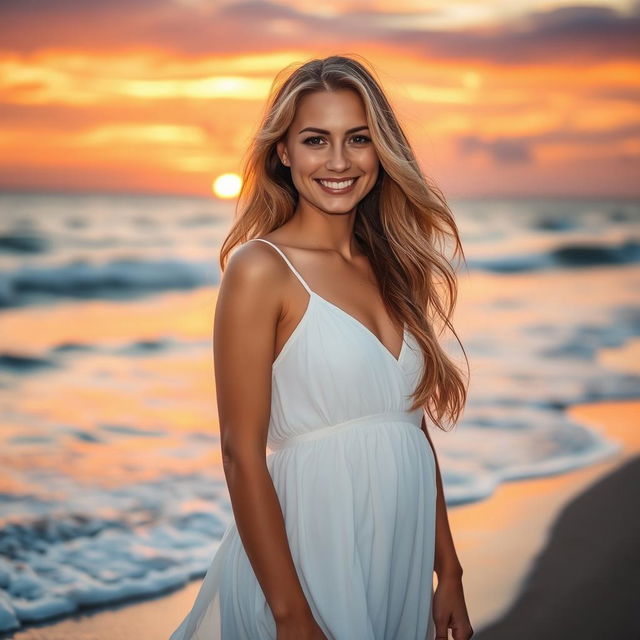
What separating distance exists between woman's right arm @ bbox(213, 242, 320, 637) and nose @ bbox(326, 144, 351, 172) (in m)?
0.41

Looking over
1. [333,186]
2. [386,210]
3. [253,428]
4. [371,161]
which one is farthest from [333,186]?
[253,428]

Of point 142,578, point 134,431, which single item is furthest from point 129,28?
point 142,578

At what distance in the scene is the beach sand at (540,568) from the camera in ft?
13.8

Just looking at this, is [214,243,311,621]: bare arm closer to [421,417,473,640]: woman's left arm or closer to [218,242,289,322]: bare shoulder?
[218,242,289,322]: bare shoulder

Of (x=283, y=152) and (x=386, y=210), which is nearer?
(x=283, y=152)

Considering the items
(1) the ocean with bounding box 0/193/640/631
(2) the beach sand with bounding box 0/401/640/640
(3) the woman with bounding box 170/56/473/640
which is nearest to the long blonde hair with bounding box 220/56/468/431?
(3) the woman with bounding box 170/56/473/640

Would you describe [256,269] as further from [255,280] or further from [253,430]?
[253,430]

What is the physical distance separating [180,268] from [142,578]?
14.7m

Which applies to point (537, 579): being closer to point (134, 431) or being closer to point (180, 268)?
point (134, 431)

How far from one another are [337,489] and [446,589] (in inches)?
24.0

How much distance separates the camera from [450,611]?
2.75 metres

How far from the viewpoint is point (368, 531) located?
7.90 feet

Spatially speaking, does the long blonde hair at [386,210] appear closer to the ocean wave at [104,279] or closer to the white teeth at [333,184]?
the white teeth at [333,184]

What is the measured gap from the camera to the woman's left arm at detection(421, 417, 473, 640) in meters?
2.75
